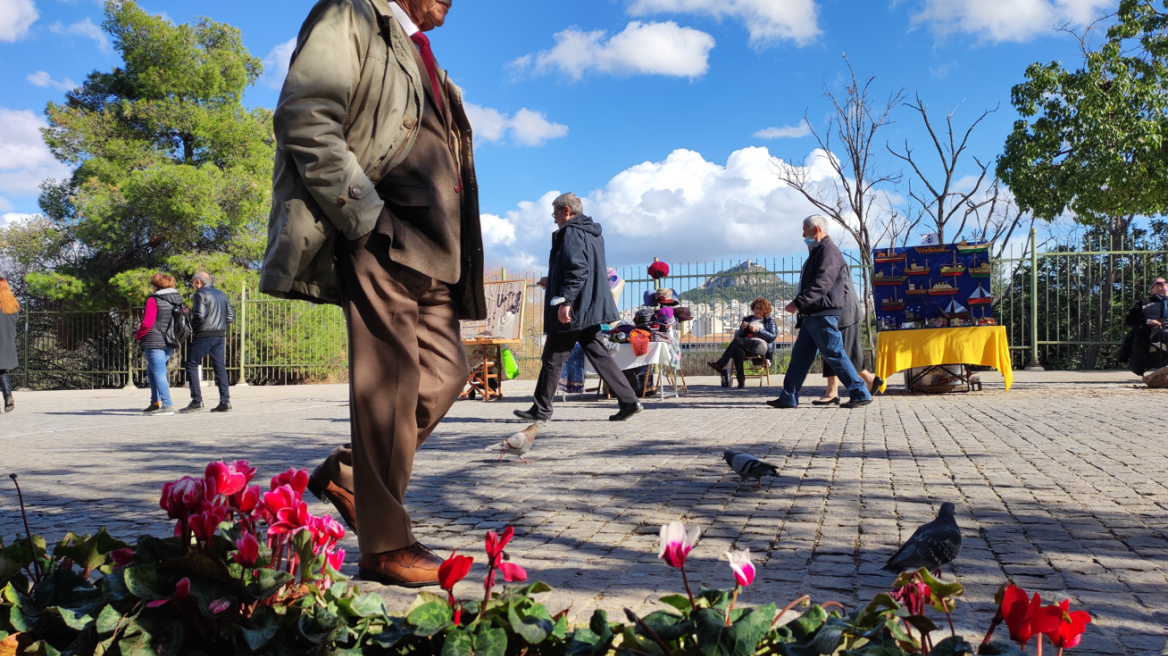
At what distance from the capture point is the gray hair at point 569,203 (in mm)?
8125

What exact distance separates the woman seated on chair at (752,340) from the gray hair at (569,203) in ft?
23.6

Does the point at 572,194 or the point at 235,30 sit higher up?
the point at 235,30

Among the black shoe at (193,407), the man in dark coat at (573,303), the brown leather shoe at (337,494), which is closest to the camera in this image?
the brown leather shoe at (337,494)

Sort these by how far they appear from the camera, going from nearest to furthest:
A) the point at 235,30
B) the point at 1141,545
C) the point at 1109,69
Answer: the point at 1141,545 → the point at 1109,69 → the point at 235,30

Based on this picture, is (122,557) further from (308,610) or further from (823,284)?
(823,284)

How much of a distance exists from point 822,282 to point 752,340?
17.9 feet

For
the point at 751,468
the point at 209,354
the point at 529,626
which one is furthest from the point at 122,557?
the point at 209,354

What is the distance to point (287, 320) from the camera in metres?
21.0

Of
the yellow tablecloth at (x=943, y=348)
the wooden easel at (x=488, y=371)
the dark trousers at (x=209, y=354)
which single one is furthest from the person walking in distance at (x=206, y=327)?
the yellow tablecloth at (x=943, y=348)

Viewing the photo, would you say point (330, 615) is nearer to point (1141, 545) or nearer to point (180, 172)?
point (1141, 545)

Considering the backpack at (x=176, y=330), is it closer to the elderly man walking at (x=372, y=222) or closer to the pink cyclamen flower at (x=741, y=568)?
the elderly man walking at (x=372, y=222)

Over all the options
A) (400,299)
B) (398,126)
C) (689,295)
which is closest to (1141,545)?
(400,299)

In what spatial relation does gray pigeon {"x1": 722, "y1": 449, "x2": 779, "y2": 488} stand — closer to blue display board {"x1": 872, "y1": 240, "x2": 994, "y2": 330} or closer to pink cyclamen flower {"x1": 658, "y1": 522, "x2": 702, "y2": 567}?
pink cyclamen flower {"x1": 658, "y1": 522, "x2": 702, "y2": 567}

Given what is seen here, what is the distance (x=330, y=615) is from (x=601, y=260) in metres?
6.54
